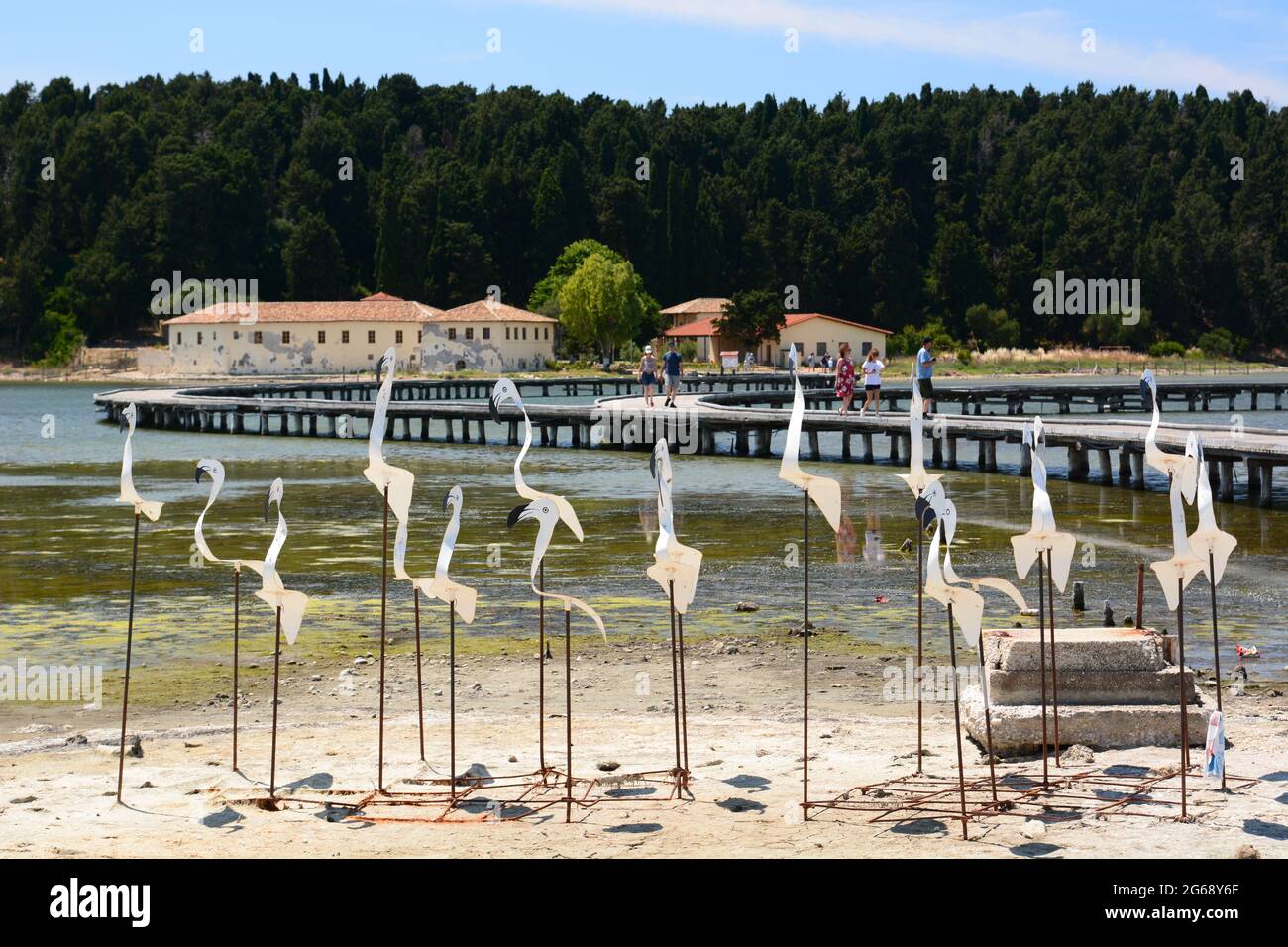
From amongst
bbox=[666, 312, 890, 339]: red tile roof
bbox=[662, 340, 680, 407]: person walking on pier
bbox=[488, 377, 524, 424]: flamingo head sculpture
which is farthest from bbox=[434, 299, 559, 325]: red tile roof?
bbox=[488, 377, 524, 424]: flamingo head sculpture

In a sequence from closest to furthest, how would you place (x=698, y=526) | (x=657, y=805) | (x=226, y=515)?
(x=657, y=805)
(x=698, y=526)
(x=226, y=515)

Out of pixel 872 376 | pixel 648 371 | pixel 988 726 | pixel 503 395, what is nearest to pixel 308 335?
pixel 648 371

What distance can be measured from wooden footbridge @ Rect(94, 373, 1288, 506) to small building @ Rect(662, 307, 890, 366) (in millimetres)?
24530

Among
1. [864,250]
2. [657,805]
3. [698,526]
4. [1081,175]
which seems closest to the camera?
[657,805]

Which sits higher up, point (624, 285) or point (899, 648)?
point (624, 285)

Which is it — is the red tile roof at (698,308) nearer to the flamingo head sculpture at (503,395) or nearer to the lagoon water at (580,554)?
the lagoon water at (580,554)

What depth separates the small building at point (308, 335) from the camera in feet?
337

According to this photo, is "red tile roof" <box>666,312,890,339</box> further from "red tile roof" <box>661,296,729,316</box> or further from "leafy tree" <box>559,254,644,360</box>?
"leafy tree" <box>559,254,644,360</box>

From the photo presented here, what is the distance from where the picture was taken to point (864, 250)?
128250 mm

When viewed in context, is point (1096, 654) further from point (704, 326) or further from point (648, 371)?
point (704, 326)

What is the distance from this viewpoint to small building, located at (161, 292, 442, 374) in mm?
102750
